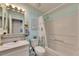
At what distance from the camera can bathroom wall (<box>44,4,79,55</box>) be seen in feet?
4.50

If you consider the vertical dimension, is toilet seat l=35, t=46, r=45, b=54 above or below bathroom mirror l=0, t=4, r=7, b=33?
below

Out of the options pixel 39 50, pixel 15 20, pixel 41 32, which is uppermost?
pixel 15 20

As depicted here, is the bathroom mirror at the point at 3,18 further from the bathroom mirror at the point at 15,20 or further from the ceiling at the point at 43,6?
the ceiling at the point at 43,6

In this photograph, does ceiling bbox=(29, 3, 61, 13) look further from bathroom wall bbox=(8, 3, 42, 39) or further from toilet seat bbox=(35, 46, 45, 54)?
toilet seat bbox=(35, 46, 45, 54)

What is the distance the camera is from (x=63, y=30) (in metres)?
1.58

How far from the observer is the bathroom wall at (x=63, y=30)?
54.0 inches

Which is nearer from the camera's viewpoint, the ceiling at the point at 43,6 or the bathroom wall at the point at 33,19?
the ceiling at the point at 43,6

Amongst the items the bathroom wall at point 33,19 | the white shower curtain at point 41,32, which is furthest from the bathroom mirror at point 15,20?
the white shower curtain at point 41,32

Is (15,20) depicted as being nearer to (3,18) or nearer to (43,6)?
(3,18)

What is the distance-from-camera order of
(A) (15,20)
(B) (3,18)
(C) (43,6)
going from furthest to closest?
(A) (15,20)
(B) (3,18)
(C) (43,6)

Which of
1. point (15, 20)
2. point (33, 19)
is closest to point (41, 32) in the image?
point (33, 19)

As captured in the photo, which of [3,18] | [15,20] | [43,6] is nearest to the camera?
[43,6]

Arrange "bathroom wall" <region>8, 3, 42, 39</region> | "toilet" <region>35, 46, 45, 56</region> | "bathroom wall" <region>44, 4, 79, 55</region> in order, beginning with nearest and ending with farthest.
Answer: "bathroom wall" <region>44, 4, 79, 55</region>
"toilet" <region>35, 46, 45, 56</region>
"bathroom wall" <region>8, 3, 42, 39</region>

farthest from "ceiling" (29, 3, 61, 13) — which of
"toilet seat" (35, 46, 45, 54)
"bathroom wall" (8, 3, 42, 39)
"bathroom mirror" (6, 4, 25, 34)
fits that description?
"toilet seat" (35, 46, 45, 54)
